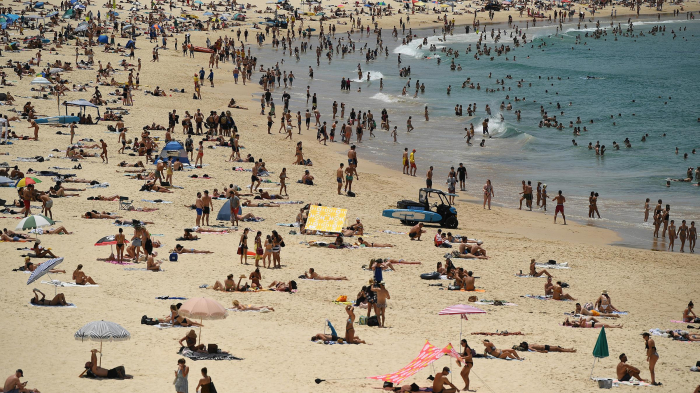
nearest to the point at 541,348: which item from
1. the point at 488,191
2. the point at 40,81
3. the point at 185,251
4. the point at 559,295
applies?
the point at 559,295

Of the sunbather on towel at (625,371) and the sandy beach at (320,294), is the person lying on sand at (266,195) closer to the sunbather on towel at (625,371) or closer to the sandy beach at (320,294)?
the sandy beach at (320,294)

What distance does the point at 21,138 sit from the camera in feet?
93.0

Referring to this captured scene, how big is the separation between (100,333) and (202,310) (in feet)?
5.39

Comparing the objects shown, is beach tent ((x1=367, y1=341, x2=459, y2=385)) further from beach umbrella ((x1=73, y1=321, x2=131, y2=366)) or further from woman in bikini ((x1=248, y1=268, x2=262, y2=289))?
woman in bikini ((x1=248, y1=268, x2=262, y2=289))

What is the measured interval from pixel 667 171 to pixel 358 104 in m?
17.3

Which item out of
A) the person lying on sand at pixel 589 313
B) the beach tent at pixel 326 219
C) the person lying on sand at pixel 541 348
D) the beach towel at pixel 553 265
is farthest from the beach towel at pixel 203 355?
the beach towel at pixel 553 265

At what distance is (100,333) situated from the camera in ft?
36.2

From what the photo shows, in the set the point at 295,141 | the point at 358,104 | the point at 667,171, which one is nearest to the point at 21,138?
the point at 295,141

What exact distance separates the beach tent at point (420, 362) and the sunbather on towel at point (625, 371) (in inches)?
109

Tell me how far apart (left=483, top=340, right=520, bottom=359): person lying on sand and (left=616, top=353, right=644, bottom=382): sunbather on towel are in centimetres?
159

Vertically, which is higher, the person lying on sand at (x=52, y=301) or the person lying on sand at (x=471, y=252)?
the person lying on sand at (x=52, y=301)

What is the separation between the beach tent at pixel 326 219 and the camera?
2039 cm

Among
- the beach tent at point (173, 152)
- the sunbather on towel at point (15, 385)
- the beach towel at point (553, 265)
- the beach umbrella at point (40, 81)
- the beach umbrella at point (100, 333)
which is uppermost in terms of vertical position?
the beach umbrella at point (40, 81)

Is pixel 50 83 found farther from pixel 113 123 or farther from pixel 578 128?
pixel 578 128
